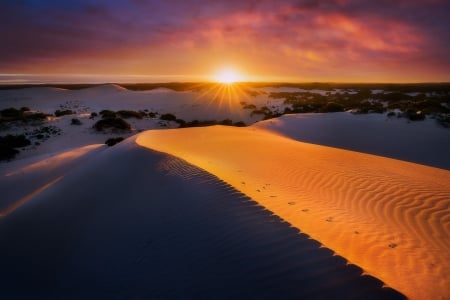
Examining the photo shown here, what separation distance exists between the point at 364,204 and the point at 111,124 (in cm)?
1833

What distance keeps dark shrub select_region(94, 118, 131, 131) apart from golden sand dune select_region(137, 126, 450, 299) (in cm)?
1204

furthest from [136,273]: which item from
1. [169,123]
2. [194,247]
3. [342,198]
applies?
[169,123]

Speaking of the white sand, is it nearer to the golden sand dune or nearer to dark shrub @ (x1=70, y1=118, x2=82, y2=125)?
the golden sand dune

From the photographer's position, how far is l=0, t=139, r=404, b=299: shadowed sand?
3066 millimetres

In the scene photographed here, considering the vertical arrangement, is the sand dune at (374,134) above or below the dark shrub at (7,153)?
above

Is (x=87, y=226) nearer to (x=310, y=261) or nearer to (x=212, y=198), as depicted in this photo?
(x=212, y=198)

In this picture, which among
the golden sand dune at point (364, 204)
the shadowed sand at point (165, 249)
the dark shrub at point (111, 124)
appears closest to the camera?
the shadowed sand at point (165, 249)

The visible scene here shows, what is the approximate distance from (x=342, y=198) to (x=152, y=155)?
5059mm

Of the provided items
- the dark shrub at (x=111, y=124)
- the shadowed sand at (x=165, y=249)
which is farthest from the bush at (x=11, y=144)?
the shadowed sand at (x=165, y=249)

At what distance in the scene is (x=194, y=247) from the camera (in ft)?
12.8

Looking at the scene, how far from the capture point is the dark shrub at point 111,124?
66.9 feet

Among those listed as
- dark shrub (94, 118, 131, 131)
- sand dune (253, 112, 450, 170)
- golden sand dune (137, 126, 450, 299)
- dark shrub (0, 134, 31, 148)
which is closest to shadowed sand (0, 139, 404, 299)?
golden sand dune (137, 126, 450, 299)

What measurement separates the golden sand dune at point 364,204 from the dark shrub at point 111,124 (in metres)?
12.0

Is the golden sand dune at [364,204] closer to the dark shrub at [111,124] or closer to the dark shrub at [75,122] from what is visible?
the dark shrub at [111,124]
